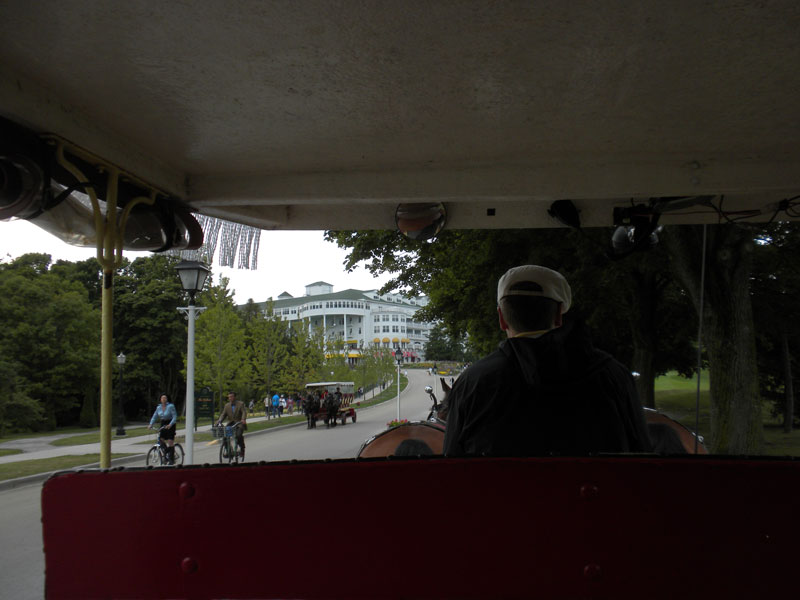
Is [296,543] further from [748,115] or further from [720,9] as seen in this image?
[748,115]

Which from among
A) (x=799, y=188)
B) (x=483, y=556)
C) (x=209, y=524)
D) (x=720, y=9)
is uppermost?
(x=720, y=9)

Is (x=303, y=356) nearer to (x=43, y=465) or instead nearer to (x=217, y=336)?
(x=43, y=465)

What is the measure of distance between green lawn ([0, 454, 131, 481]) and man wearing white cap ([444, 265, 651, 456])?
11.8 meters

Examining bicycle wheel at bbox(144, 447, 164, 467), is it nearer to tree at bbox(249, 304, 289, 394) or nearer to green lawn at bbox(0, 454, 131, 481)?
green lawn at bbox(0, 454, 131, 481)

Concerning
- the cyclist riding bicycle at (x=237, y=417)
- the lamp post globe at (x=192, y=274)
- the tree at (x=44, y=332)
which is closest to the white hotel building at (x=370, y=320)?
the cyclist riding bicycle at (x=237, y=417)

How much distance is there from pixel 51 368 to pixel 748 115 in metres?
15.9

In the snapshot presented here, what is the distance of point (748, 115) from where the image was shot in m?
2.78

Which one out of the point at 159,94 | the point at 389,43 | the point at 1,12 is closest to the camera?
the point at 1,12

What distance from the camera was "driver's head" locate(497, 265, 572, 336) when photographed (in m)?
2.24

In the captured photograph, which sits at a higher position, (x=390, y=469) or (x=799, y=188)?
(x=799, y=188)

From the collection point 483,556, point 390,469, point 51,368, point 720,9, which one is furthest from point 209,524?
point 51,368

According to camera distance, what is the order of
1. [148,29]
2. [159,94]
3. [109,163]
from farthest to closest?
[109,163]
[159,94]
[148,29]

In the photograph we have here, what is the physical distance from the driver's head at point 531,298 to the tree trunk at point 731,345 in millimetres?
6493

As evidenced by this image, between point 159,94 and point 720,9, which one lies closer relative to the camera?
point 720,9
